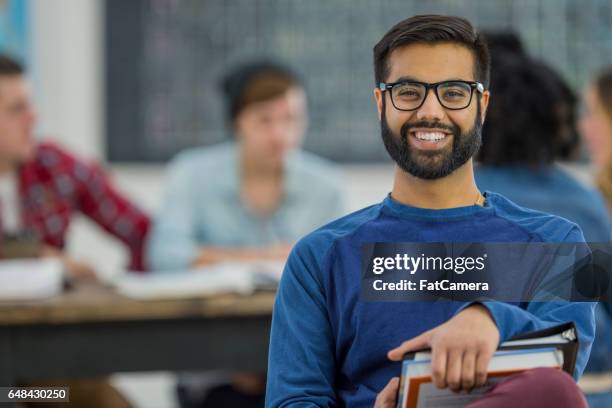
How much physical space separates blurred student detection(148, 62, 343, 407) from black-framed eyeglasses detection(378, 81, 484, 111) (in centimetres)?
176

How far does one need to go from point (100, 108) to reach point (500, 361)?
118 inches

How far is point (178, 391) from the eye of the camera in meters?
2.57

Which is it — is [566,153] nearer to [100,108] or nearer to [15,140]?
[15,140]

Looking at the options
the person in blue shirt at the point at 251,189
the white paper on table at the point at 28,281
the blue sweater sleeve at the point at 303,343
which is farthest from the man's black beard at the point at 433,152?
the person in blue shirt at the point at 251,189

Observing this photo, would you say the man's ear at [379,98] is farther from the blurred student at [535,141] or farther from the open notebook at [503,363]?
the blurred student at [535,141]

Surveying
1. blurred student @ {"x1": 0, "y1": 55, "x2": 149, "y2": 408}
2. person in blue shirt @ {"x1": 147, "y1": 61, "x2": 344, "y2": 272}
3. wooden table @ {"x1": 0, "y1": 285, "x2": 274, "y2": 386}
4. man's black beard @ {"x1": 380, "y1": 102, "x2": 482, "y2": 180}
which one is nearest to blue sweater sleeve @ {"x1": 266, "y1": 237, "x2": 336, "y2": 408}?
man's black beard @ {"x1": 380, "y1": 102, "x2": 482, "y2": 180}

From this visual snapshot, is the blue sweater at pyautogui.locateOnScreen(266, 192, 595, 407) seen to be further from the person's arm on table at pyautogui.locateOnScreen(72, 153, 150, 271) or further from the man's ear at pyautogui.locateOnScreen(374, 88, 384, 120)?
the person's arm on table at pyautogui.locateOnScreen(72, 153, 150, 271)

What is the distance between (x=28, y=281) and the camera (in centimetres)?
188

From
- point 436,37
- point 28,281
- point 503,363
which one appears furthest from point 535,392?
point 28,281

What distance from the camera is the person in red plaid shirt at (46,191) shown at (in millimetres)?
2359

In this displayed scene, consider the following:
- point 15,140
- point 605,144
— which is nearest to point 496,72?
point 605,144

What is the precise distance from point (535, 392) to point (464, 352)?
0.05 m

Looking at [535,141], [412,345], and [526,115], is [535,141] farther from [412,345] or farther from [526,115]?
[412,345]

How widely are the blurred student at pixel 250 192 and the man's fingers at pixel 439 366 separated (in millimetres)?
1795
